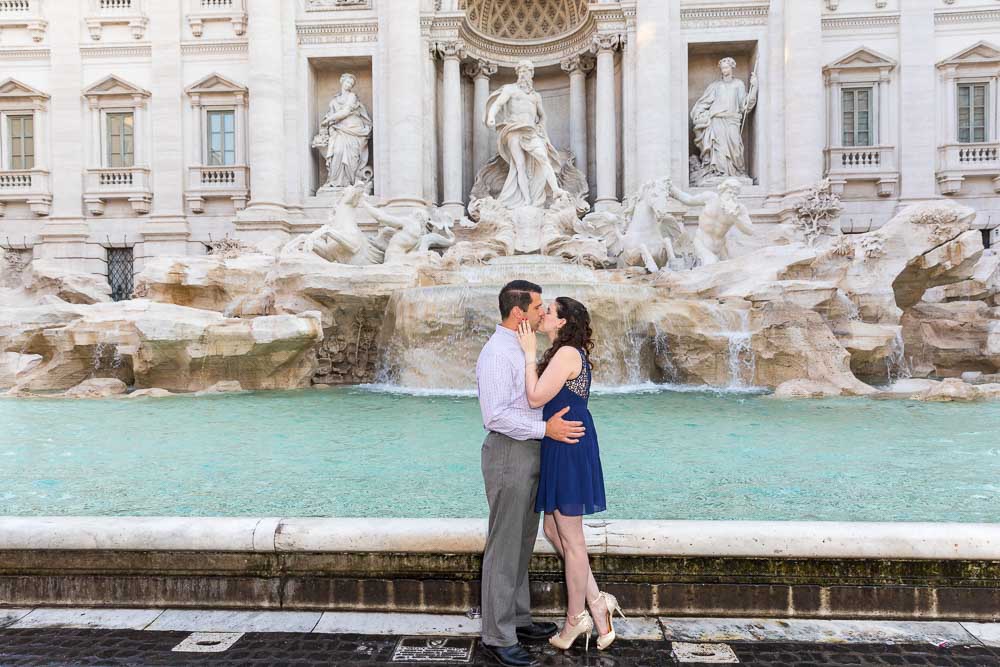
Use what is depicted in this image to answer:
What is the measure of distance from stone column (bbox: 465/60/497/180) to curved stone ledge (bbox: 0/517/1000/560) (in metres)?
15.6

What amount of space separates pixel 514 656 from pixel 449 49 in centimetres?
1620

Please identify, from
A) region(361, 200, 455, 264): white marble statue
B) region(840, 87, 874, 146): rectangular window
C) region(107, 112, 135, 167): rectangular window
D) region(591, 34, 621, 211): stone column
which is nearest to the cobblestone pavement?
region(361, 200, 455, 264): white marble statue

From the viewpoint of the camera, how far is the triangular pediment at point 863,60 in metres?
15.9

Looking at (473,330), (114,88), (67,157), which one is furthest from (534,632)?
(67,157)

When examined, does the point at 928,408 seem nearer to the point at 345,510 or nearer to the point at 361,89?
the point at 345,510

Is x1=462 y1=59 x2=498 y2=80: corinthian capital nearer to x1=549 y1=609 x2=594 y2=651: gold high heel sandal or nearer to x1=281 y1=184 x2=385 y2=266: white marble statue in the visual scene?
x1=281 y1=184 x2=385 y2=266: white marble statue

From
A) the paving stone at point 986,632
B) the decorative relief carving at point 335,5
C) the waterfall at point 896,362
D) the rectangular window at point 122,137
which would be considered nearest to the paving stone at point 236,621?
the paving stone at point 986,632

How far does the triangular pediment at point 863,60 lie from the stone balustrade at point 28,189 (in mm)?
20212

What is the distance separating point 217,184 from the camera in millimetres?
16953

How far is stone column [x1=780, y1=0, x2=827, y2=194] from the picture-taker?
1516 centimetres

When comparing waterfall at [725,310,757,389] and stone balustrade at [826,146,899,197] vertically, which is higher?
stone balustrade at [826,146,899,197]

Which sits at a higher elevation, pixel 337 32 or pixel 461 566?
pixel 337 32

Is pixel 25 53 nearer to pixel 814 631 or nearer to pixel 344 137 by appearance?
pixel 344 137

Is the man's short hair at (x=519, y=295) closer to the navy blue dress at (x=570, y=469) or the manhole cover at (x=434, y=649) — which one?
the navy blue dress at (x=570, y=469)
